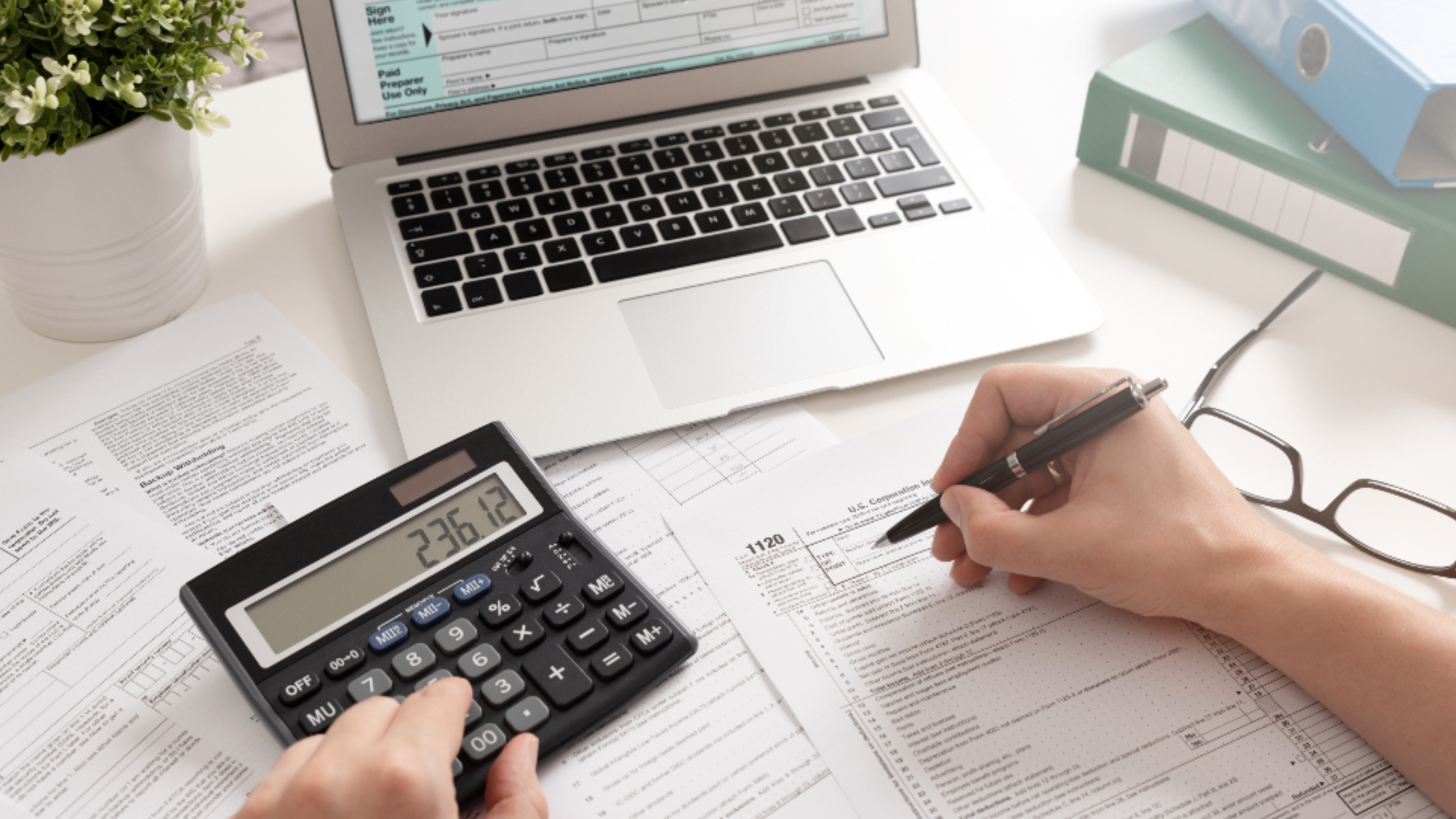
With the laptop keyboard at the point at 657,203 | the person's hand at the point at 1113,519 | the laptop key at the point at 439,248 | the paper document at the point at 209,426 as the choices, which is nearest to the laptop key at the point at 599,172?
the laptop keyboard at the point at 657,203

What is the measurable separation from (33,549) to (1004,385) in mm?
549

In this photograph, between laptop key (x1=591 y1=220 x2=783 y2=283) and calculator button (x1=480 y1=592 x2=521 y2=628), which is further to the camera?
laptop key (x1=591 y1=220 x2=783 y2=283)

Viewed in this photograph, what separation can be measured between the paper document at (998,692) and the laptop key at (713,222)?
0.24 metres

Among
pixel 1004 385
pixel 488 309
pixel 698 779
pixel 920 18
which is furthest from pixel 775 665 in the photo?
pixel 920 18

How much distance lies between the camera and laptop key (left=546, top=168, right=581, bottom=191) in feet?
2.76

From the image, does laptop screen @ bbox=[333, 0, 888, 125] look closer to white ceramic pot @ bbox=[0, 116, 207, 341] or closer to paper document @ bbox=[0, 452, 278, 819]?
white ceramic pot @ bbox=[0, 116, 207, 341]

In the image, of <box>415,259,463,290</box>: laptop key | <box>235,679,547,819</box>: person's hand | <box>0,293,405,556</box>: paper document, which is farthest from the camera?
<box>415,259,463,290</box>: laptop key

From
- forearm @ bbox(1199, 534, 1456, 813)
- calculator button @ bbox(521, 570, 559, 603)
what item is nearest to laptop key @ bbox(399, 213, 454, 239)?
calculator button @ bbox(521, 570, 559, 603)

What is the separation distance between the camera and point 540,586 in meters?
0.58

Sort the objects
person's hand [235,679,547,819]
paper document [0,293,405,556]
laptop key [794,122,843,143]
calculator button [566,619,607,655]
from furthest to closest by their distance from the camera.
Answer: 1. laptop key [794,122,843,143]
2. paper document [0,293,405,556]
3. calculator button [566,619,607,655]
4. person's hand [235,679,547,819]

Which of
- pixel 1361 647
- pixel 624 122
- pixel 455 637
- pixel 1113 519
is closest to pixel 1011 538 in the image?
pixel 1113 519

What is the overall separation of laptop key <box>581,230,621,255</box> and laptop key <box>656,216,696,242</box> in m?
0.03

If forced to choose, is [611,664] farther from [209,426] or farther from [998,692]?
[209,426]

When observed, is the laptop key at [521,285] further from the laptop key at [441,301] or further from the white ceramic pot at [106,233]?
the white ceramic pot at [106,233]
